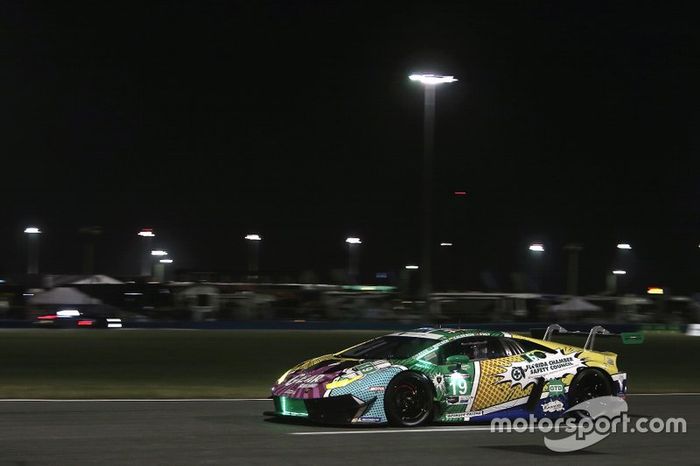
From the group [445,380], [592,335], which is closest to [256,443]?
[445,380]

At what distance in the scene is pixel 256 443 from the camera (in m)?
9.72

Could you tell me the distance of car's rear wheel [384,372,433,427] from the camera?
11.1 meters

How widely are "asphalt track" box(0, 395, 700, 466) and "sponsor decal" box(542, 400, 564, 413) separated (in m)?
1.16

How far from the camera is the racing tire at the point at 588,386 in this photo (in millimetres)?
12328

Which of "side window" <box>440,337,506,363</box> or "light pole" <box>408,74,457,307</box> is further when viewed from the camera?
"light pole" <box>408,74,457,307</box>

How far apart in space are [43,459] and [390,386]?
13.0 feet

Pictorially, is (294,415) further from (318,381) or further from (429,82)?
(429,82)

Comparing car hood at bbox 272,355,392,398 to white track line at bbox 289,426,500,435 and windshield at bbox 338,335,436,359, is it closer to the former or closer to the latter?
windshield at bbox 338,335,436,359

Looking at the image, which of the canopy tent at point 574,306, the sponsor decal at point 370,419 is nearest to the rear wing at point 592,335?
the sponsor decal at point 370,419

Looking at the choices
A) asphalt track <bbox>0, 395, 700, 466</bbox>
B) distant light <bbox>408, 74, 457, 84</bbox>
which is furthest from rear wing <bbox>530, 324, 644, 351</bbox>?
distant light <bbox>408, 74, 457, 84</bbox>

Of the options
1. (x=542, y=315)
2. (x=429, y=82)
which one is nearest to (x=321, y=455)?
(x=429, y=82)

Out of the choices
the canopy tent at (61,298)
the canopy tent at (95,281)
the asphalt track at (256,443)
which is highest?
the canopy tent at (95,281)

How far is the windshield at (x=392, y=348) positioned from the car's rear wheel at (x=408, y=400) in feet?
1.37

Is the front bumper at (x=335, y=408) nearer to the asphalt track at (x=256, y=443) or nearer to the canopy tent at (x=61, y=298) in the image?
the asphalt track at (x=256, y=443)
